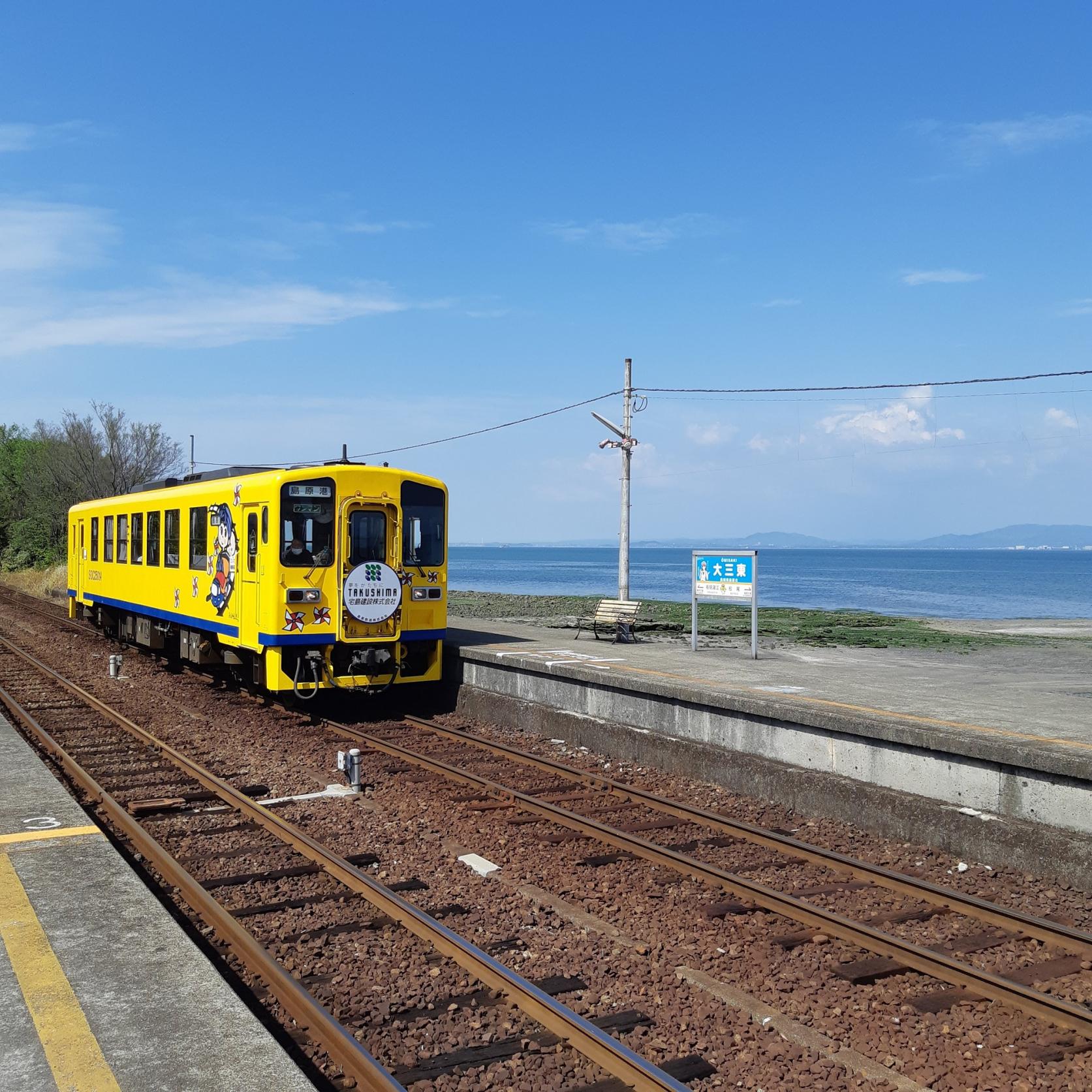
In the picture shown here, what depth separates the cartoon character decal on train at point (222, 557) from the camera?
13.2 meters

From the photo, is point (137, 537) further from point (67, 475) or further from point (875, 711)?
point (67, 475)

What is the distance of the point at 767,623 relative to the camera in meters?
31.7

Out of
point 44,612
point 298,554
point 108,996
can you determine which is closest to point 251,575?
point 298,554

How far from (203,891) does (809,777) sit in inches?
199

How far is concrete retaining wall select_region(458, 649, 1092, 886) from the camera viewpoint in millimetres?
7207

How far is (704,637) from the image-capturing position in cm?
2280

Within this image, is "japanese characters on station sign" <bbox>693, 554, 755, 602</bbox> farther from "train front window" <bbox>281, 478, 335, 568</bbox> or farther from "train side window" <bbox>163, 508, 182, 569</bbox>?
"train side window" <bbox>163, 508, 182, 569</bbox>

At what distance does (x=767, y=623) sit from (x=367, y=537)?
2097cm

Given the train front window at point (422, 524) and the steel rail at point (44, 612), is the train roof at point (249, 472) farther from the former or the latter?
the steel rail at point (44, 612)

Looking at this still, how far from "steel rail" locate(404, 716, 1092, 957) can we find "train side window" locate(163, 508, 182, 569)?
23.5 feet

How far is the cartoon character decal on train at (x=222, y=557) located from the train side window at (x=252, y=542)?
1.25 ft

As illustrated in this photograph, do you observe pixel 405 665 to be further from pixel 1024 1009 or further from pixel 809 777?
pixel 1024 1009

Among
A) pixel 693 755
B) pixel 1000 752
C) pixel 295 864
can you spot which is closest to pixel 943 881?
pixel 1000 752

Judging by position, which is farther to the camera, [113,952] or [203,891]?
[203,891]
